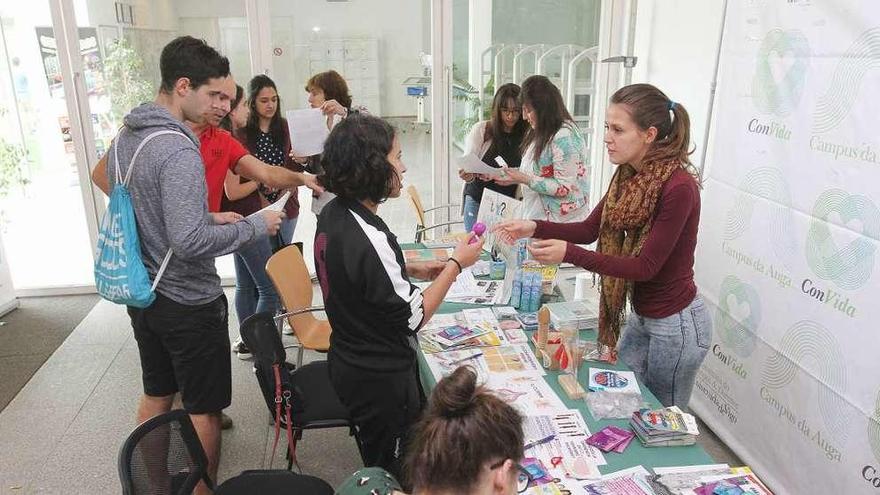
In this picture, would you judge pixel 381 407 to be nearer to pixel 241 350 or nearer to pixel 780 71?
pixel 780 71

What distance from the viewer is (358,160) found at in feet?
5.16

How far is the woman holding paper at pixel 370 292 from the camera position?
157cm

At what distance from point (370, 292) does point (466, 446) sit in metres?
0.59

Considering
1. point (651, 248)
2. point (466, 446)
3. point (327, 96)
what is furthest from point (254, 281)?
point (466, 446)

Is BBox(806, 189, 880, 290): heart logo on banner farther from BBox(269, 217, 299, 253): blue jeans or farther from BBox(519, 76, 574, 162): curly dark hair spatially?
BBox(269, 217, 299, 253): blue jeans

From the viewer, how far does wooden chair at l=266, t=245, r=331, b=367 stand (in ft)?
8.70

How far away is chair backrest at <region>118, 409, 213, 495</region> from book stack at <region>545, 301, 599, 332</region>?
48.3 inches

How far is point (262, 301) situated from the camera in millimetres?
3354

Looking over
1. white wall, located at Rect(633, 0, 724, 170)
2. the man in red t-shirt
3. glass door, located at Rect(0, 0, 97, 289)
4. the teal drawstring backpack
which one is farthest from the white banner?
glass door, located at Rect(0, 0, 97, 289)

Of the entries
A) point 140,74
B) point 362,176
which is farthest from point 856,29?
point 140,74

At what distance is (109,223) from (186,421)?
0.69 metres

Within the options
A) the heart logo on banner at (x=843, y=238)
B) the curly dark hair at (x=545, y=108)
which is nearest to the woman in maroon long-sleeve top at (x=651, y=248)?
the heart logo on banner at (x=843, y=238)

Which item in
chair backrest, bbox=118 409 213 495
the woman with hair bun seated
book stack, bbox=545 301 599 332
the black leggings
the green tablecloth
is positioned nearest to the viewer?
the woman with hair bun seated

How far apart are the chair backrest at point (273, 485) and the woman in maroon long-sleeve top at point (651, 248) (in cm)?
99
